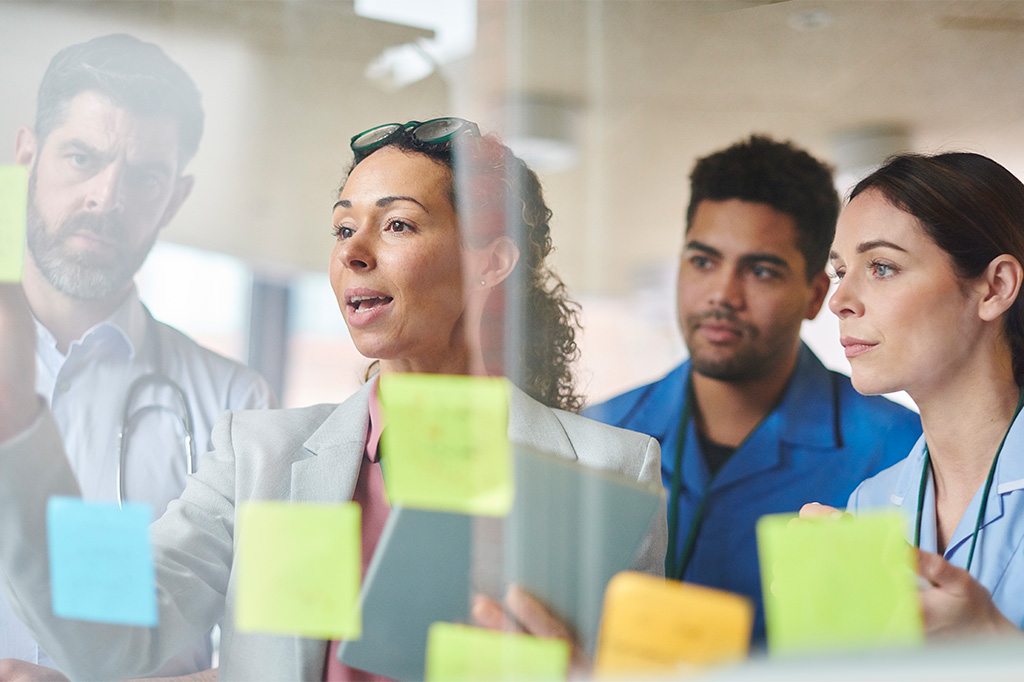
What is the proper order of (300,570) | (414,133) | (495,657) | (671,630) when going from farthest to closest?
(414,133)
(300,570)
(495,657)
(671,630)

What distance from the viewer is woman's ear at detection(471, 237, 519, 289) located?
4.04 feet

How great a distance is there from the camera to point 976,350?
1.22 meters

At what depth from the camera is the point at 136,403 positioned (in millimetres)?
1418

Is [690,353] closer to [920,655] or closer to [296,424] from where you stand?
[296,424]

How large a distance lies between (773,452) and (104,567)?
0.87 metres

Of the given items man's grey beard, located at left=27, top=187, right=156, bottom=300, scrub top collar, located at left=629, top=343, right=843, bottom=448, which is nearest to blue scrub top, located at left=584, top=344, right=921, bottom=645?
scrub top collar, located at left=629, top=343, right=843, bottom=448

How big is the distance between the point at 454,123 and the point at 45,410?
65 centimetres

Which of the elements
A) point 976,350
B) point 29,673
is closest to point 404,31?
point 976,350

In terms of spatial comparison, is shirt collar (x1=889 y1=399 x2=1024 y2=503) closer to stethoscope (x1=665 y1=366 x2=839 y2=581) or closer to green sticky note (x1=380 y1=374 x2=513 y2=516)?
stethoscope (x1=665 y1=366 x2=839 y2=581)

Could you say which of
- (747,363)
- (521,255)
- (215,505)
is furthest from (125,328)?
(747,363)

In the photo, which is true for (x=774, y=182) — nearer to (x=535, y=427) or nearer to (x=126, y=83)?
(x=535, y=427)

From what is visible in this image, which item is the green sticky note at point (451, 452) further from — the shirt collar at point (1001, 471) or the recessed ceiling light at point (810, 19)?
the recessed ceiling light at point (810, 19)

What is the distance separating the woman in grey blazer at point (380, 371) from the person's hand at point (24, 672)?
35 mm

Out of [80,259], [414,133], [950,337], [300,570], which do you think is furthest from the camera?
[80,259]
